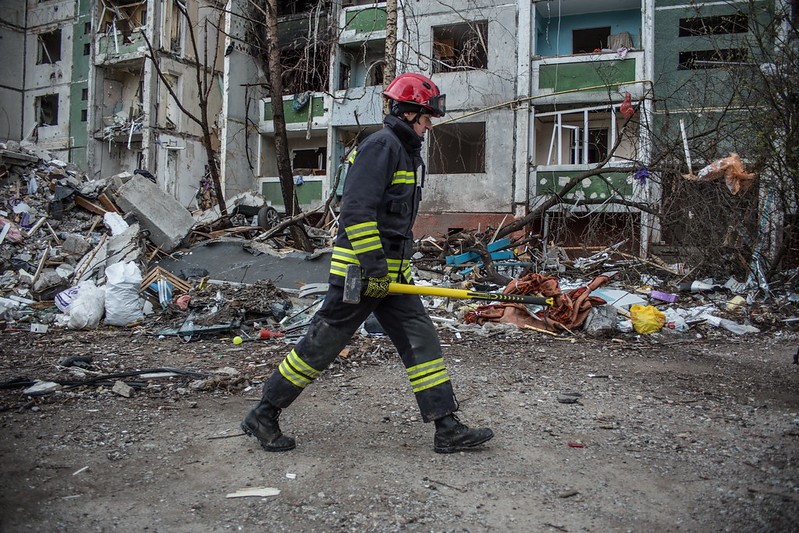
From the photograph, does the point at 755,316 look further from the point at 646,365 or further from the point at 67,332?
the point at 67,332

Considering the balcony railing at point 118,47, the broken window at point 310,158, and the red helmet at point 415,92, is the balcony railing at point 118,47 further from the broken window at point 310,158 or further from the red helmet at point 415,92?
the red helmet at point 415,92

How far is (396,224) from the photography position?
317 centimetres

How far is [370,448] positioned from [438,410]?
1.38 ft

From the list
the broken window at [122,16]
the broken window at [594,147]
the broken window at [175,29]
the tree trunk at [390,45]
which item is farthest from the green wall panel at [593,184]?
the broken window at [122,16]

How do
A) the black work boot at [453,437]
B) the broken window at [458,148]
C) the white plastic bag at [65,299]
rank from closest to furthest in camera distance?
1. the black work boot at [453,437]
2. the white plastic bag at [65,299]
3. the broken window at [458,148]

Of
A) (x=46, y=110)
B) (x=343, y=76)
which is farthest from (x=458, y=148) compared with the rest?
(x=46, y=110)

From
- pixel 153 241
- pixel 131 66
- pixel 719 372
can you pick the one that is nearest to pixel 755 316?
pixel 719 372

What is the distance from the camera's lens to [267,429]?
310cm

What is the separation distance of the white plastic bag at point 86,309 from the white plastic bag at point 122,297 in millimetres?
122

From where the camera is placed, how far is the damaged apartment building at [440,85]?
14.9 m

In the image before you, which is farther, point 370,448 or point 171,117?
point 171,117

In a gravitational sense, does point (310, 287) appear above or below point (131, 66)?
below

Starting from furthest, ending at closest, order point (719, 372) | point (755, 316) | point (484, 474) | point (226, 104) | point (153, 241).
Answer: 1. point (226, 104)
2. point (153, 241)
3. point (755, 316)
4. point (719, 372)
5. point (484, 474)

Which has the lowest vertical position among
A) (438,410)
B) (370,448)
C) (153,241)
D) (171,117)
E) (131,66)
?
(370,448)
